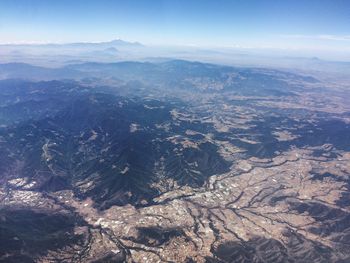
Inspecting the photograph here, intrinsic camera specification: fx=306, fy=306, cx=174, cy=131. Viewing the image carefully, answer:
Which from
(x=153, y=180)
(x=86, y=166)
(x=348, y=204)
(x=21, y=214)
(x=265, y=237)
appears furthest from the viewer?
(x=86, y=166)

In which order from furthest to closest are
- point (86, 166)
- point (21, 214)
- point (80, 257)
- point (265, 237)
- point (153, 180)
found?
point (86, 166), point (153, 180), point (21, 214), point (265, 237), point (80, 257)

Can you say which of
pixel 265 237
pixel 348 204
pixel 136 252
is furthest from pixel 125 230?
pixel 348 204

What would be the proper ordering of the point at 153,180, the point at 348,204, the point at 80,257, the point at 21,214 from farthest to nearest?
1. the point at 153,180
2. the point at 348,204
3. the point at 21,214
4. the point at 80,257

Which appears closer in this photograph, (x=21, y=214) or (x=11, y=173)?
(x=21, y=214)

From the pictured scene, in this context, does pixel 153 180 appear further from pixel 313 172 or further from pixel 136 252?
pixel 313 172

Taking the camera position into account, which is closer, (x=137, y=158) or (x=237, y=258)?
(x=237, y=258)

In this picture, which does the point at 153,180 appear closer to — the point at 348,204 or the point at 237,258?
the point at 237,258

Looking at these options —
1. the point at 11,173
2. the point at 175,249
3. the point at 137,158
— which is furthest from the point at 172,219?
the point at 11,173

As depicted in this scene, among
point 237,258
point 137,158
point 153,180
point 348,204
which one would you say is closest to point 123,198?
point 153,180
